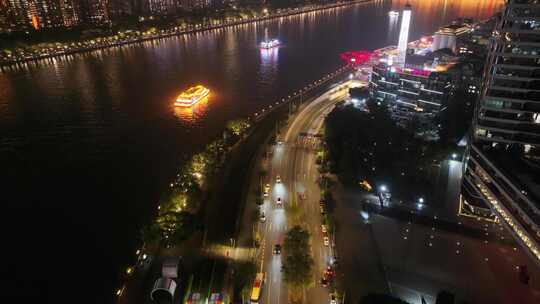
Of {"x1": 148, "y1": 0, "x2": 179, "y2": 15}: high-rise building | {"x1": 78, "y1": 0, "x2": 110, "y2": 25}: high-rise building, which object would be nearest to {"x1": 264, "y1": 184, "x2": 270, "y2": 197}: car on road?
{"x1": 78, "y1": 0, "x2": 110, "y2": 25}: high-rise building

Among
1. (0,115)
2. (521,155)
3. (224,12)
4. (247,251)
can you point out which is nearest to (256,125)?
(247,251)

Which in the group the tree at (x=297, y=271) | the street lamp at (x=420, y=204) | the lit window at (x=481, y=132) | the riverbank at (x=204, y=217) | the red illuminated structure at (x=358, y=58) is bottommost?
the riverbank at (x=204, y=217)

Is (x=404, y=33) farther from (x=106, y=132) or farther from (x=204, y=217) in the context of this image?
(x=106, y=132)

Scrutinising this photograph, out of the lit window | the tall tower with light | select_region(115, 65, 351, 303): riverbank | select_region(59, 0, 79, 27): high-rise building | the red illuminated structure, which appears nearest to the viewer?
select_region(115, 65, 351, 303): riverbank

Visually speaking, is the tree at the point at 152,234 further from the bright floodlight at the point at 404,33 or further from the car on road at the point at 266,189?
the bright floodlight at the point at 404,33

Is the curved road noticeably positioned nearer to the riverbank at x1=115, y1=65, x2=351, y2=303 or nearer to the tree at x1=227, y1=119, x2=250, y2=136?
the riverbank at x1=115, y1=65, x2=351, y2=303

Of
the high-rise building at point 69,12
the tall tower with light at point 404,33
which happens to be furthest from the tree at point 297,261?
the high-rise building at point 69,12

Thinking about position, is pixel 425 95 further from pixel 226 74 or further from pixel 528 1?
pixel 226 74

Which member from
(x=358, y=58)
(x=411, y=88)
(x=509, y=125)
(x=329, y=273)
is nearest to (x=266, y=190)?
(x=329, y=273)

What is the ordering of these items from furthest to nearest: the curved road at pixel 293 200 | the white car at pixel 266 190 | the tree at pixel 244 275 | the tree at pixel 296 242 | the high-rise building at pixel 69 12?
the high-rise building at pixel 69 12 → the white car at pixel 266 190 → the tree at pixel 296 242 → the curved road at pixel 293 200 → the tree at pixel 244 275
